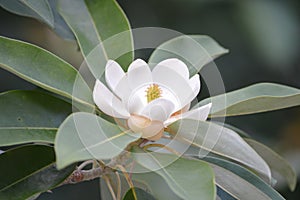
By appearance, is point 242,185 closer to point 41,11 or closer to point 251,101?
point 251,101

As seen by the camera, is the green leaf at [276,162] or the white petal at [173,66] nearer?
the white petal at [173,66]

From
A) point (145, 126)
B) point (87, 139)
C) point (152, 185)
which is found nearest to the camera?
point (87, 139)

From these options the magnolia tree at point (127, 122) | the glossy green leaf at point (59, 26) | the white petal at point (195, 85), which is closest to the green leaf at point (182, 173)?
the magnolia tree at point (127, 122)

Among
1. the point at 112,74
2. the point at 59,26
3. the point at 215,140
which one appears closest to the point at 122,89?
the point at 112,74

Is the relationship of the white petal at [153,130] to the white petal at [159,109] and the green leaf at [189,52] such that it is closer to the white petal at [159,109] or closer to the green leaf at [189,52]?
the white petal at [159,109]

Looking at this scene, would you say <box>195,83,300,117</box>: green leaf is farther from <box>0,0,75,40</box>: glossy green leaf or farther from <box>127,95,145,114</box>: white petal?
<box>0,0,75,40</box>: glossy green leaf

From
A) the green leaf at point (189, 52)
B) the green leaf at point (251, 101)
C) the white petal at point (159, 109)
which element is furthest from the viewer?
the green leaf at point (189, 52)

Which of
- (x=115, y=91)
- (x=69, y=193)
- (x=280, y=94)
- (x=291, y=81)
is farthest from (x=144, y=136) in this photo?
(x=291, y=81)
